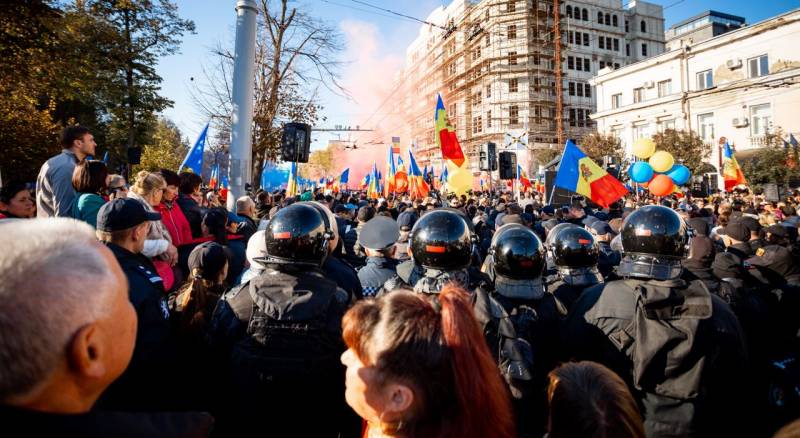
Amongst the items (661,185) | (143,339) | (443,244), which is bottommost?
(143,339)

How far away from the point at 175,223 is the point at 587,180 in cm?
647

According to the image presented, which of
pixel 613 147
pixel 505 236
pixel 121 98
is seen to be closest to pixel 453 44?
pixel 613 147

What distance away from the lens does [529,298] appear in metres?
2.99

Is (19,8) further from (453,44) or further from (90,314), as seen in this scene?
(453,44)

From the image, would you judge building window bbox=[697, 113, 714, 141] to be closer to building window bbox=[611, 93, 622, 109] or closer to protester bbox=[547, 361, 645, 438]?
building window bbox=[611, 93, 622, 109]

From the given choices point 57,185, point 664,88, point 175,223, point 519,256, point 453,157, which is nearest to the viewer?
point 519,256

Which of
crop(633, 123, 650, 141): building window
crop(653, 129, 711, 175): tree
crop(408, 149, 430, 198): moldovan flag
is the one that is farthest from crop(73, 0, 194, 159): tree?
crop(633, 123, 650, 141): building window

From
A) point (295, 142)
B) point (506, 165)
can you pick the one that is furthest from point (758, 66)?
point (295, 142)

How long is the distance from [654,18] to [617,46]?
9.03 m

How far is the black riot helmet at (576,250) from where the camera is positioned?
3.78 metres

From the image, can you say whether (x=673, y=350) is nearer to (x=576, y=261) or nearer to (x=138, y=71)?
(x=576, y=261)

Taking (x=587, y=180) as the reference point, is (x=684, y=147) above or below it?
above

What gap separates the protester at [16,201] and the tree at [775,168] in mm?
31403

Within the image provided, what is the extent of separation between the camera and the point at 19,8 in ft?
30.4
